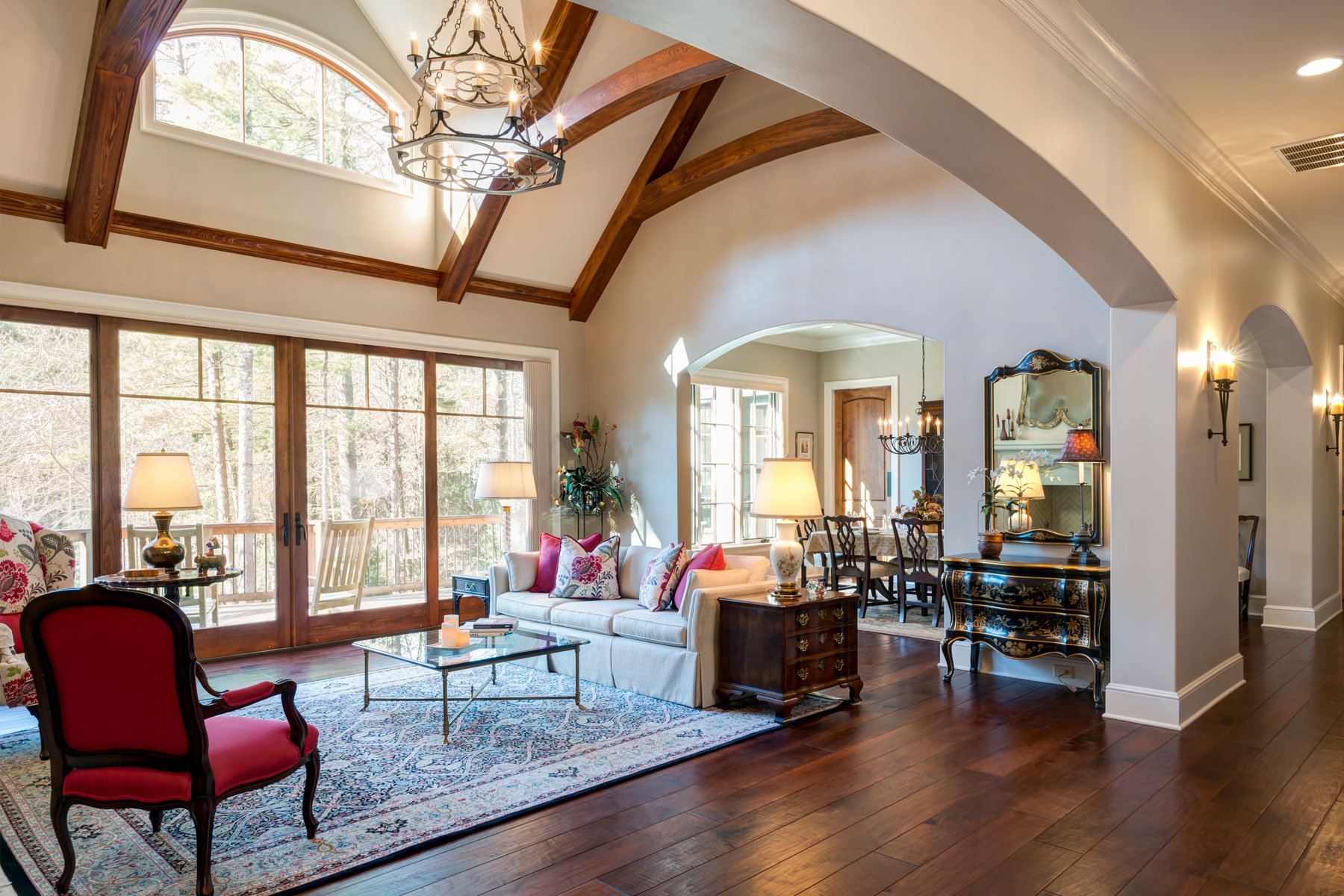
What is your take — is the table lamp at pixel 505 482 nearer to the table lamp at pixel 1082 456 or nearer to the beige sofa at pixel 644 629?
the beige sofa at pixel 644 629

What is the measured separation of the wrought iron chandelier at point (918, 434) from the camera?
9.75 metres

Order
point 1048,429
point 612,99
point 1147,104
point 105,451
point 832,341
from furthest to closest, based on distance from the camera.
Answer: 1. point 832,341
2. point 612,99
3. point 105,451
4. point 1048,429
5. point 1147,104

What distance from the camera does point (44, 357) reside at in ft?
18.3

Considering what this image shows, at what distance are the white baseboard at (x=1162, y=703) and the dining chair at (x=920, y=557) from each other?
2.38 metres

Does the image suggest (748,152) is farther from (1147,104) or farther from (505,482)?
(1147,104)

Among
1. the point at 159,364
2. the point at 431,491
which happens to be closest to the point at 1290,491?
the point at 431,491

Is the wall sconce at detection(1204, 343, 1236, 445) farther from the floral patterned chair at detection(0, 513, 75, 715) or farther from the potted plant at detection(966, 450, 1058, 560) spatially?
the floral patterned chair at detection(0, 513, 75, 715)

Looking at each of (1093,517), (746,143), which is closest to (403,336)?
(746,143)

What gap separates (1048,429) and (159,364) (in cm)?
590

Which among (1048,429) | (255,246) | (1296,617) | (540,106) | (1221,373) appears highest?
(540,106)

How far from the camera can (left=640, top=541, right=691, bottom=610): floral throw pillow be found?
17.2 ft

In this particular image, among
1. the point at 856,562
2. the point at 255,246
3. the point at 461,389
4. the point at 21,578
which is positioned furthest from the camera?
the point at 856,562

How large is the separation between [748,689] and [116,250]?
491 cm

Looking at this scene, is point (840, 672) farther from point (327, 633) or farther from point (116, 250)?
point (116, 250)
